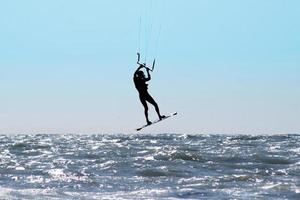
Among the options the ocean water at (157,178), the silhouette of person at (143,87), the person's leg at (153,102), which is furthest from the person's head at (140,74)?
the ocean water at (157,178)

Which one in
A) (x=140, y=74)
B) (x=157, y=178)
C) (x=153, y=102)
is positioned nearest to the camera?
(x=140, y=74)

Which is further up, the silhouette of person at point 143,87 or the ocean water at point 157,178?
the silhouette of person at point 143,87

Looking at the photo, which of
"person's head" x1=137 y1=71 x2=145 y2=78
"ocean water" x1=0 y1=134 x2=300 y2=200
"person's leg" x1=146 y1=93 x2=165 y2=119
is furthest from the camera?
"person's leg" x1=146 y1=93 x2=165 y2=119

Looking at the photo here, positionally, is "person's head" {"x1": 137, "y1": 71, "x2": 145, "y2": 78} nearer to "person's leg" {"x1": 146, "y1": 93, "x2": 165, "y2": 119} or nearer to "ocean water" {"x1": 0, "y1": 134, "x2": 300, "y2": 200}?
"person's leg" {"x1": 146, "y1": 93, "x2": 165, "y2": 119}

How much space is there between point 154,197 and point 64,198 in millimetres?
2627

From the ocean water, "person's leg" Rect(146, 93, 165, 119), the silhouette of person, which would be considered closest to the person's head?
the silhouette of person

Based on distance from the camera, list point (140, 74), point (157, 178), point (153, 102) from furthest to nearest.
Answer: point (157, 178)
point (153, 102)
point (140, 74)

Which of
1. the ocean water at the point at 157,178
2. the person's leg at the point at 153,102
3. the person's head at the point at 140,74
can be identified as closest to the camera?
the ocean water at the point at 157,178

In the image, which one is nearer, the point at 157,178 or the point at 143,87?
the point at 143,87

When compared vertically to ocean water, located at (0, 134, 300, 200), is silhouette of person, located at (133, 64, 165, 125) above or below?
above

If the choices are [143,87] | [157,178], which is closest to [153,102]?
[143,87]

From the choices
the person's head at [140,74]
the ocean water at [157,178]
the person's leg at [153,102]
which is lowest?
the ocean water at [157,178]

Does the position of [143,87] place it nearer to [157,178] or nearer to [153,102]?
[153,102]

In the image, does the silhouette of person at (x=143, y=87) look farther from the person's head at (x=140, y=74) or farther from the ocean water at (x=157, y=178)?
the ocean water at (x=157, y=178)
